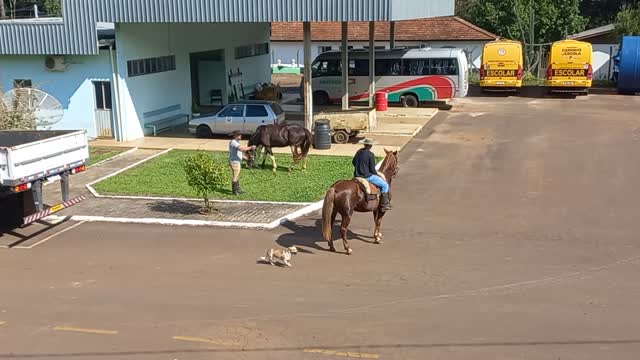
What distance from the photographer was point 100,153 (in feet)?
73.8

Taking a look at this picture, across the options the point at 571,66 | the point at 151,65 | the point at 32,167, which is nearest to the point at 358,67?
the point at 151,65

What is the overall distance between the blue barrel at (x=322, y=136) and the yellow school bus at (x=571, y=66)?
17710mm

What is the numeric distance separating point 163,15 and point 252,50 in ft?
41.3

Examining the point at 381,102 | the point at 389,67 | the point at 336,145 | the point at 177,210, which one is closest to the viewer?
the point at 177,210

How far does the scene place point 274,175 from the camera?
18.7m

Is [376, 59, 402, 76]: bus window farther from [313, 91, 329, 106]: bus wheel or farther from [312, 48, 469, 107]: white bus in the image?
[313, 91, 329, 106]: bus wheel

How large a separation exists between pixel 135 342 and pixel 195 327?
81 centimetres

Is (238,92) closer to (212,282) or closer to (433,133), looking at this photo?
(433,133)

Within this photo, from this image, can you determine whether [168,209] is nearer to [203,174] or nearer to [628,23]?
[203,174]

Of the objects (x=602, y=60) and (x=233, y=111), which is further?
(x=602, y=60)

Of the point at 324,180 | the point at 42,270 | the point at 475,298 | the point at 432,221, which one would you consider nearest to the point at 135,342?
the point at 42,270

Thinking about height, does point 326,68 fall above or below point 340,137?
above

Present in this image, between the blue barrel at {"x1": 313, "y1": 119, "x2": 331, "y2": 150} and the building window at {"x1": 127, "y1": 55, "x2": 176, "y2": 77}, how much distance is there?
23.3ft

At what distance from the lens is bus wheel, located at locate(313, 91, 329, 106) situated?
33594mm
